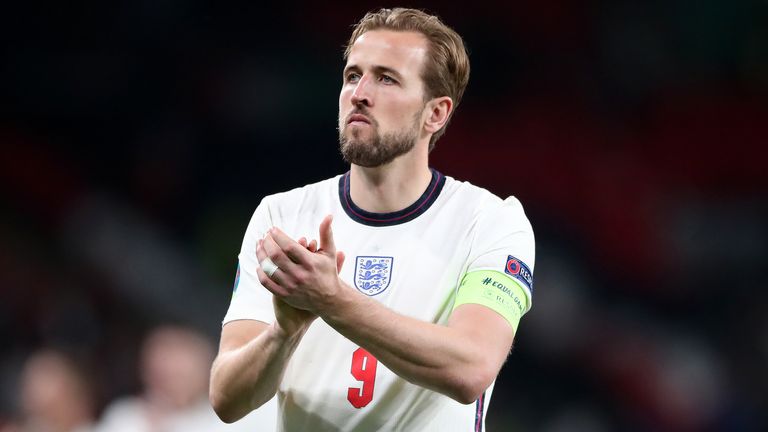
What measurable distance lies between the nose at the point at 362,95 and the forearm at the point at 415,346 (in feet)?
2.70

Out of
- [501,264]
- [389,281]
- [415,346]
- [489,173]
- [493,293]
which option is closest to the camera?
[415,346]

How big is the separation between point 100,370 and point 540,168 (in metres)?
4.03

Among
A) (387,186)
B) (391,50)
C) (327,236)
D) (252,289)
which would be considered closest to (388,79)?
(391,50)

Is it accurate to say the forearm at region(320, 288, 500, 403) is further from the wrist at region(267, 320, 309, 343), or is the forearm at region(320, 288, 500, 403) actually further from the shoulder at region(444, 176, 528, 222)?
the shoulder at region(444, 176, 528, 222)

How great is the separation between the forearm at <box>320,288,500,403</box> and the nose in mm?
823

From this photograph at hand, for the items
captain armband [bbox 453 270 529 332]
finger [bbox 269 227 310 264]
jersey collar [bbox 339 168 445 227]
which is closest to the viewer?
finger [bbox 269 227 310 264]

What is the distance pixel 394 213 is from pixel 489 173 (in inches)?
218

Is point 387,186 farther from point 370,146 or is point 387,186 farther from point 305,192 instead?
point 305,192

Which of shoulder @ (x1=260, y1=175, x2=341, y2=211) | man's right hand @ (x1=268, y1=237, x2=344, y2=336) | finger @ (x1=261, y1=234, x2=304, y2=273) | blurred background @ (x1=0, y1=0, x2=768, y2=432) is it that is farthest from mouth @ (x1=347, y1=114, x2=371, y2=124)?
blurred background @ (x1=0, y1=0, x2=768, y2=432)

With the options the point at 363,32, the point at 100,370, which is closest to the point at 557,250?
the point at 100,370

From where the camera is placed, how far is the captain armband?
2.81 m

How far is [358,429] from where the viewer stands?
2910 millimetres

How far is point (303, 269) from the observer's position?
7.77 feet

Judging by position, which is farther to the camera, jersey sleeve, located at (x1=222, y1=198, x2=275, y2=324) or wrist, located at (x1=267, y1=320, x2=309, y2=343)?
jersey sleeve, located at (x1=222, y1=198, x2=275, y2=324)
